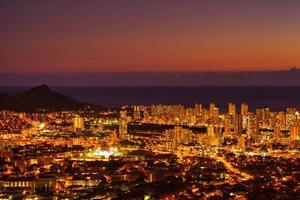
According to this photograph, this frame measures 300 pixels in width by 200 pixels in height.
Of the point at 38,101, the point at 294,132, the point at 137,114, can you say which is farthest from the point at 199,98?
the point at 294,132

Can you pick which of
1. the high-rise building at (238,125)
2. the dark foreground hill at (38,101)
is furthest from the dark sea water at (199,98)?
the high-rise building at (238,125)

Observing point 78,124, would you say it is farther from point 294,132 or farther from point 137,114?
point 294,132

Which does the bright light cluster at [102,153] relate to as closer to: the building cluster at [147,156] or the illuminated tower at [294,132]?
the building cluster at [147,156]

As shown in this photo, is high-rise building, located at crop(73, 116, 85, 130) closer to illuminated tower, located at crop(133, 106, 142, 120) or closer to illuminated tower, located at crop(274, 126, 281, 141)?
illuminated tower, located at crop(133, 106, 142, 120)

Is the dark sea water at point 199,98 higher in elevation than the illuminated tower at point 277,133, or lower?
higher

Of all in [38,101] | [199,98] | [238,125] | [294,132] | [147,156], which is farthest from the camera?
[199,98]

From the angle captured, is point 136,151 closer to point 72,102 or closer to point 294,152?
point 294,152

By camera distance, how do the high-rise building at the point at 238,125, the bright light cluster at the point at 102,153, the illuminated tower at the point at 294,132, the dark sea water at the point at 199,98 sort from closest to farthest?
the bright light cluster at the point at 102,153 < the illuminated tower at the point at 294,132 < the high-rise building at the point at 238,125 < the dark sea water at the point at 199,98

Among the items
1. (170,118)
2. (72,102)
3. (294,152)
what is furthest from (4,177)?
(72,102)
